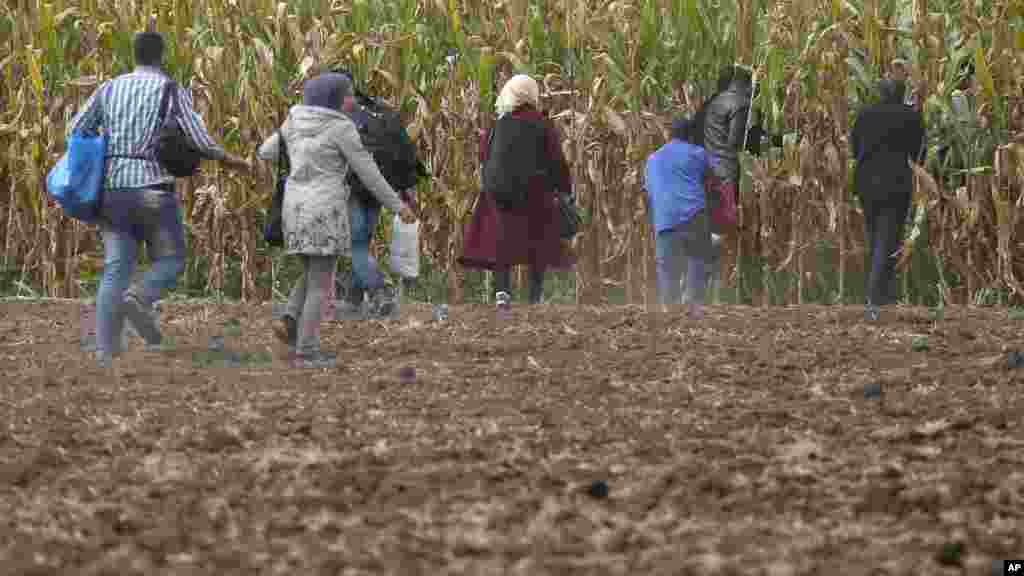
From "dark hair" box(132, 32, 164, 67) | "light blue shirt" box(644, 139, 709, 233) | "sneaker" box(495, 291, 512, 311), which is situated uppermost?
"dark hair" box(132, 32, 164, 67)

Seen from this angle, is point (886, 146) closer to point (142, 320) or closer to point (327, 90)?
point (327, 90)

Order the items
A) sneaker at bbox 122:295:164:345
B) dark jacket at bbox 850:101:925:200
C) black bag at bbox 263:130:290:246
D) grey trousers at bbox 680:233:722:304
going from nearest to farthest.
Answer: black bag at bbox 263:130:290:246, sneaker at bbox 122:295:164:345, dark jacket at bbox 850:101:925:200, grey trousers at bbox 680:233:722:304

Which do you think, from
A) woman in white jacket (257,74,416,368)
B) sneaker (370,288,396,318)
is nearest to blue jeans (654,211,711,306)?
sneaker (370,288,396,318)

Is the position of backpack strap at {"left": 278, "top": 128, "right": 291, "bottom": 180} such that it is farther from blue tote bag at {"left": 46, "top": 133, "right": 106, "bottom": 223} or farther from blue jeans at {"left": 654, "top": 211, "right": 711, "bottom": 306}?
blue jeans at {"left": 654, "top": 211, "right": 711, "bottom": 306}

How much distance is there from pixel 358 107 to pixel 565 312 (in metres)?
1.94

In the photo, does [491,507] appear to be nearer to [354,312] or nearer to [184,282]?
[354,312]

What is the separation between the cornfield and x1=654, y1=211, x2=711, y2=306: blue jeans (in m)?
1.06

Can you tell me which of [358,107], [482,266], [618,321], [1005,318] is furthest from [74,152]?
[1005,318]

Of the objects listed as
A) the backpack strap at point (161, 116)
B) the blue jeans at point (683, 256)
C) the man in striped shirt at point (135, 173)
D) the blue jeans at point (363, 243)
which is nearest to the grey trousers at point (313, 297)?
the man in striped shirt at point (135, 173)

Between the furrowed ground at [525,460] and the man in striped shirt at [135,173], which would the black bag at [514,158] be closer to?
the furrowed ground at [525,460]

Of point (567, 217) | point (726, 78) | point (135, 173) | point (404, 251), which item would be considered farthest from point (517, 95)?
point (135, 173)

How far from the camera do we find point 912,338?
1080 cm

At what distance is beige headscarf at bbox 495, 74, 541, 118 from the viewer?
13383 mm

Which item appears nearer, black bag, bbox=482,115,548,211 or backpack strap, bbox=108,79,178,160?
backpack strap, bbox=108,79,178,160
